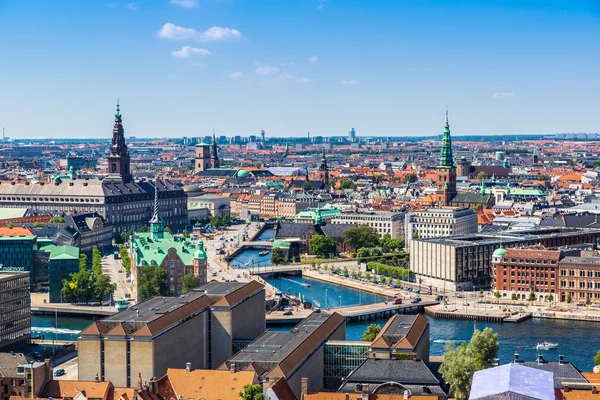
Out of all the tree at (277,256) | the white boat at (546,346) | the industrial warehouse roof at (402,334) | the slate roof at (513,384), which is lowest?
the white boat at (546,346)

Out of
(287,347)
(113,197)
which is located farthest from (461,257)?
(113,197)

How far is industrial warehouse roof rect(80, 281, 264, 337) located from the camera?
38.6m

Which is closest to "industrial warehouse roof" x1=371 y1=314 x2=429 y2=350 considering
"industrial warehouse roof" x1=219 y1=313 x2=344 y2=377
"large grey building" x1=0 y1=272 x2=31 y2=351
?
"industrial warehouse roof" x1=219 y1=313 x2=344 y2=377

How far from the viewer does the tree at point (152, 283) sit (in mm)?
61438

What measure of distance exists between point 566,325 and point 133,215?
56.3 meters

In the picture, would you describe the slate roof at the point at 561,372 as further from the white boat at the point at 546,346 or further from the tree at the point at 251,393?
the white boat at the point at 546,346

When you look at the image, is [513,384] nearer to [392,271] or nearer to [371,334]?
[371,334]

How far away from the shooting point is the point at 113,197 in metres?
103

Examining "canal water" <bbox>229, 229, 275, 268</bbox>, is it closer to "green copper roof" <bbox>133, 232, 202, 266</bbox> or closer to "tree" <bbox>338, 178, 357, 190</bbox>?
"green copper roof" <bbox>133, 232, 202, 266</bbox>

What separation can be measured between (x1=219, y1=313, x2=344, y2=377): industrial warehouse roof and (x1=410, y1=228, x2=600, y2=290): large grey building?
28.7 m

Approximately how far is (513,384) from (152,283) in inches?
1411

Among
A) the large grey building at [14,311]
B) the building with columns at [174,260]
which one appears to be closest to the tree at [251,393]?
the large grey building at [14,311]

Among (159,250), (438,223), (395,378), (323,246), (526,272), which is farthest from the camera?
(438,223)

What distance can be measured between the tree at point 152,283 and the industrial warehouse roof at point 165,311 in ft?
40.8
